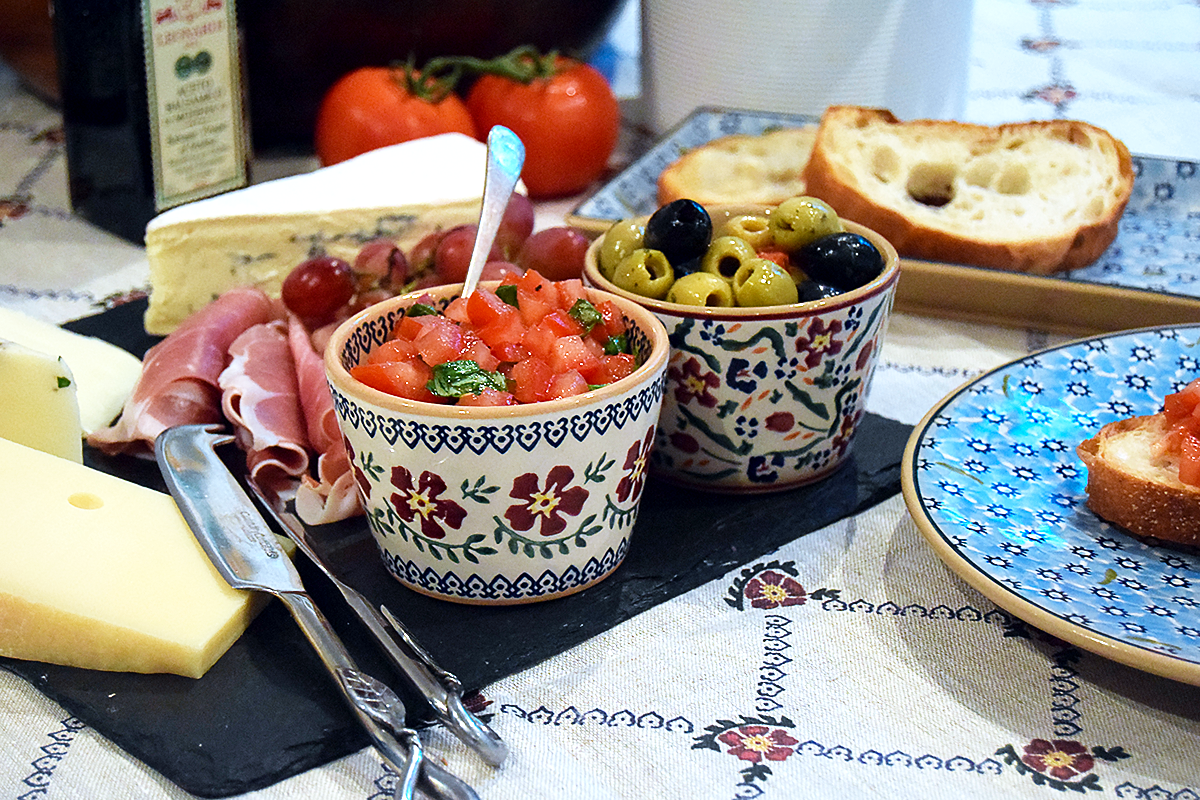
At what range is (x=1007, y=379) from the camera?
1.33 meters

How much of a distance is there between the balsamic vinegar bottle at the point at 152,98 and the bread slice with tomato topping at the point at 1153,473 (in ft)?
5.04

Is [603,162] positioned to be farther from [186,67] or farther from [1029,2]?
[1029,2]

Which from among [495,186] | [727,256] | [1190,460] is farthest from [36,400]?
[1190,460]

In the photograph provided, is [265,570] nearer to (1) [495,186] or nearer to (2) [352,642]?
(2) [352,642]

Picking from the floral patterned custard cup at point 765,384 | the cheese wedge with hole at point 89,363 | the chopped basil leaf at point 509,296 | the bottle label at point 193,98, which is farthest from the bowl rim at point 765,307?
the bottle label at point 193,98

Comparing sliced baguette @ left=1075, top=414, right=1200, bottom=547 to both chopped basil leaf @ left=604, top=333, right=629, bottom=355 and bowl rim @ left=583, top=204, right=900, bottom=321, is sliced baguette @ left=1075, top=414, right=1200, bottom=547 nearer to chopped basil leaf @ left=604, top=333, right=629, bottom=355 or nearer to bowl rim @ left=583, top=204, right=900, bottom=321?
bowl rim @ left=583, top=204, right=900, bottom=321

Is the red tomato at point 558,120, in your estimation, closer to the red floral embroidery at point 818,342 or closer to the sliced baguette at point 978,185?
the sliced baguette at point 978,185

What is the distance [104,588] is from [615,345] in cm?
53

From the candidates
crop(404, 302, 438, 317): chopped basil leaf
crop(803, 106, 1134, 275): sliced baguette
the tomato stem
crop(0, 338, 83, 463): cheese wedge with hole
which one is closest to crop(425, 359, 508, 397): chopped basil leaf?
crop(404, 302, 438, 317): chopped basil leaf

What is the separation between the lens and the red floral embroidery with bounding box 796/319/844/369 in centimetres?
119

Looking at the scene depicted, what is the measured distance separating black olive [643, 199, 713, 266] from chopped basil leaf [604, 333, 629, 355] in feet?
0.47

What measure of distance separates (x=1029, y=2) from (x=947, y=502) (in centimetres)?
315

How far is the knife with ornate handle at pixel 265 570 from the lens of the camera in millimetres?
885

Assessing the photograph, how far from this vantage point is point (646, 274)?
122 cm
